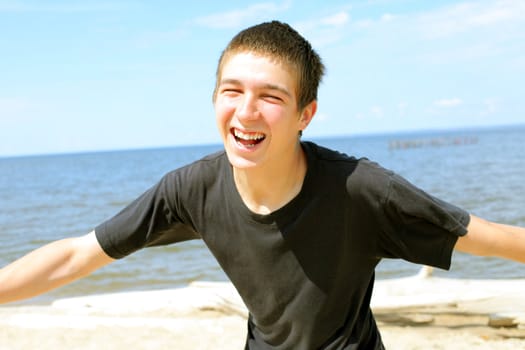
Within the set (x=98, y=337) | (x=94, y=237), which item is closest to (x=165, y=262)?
(x=98, y=337)

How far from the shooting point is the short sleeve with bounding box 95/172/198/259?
2.50 m

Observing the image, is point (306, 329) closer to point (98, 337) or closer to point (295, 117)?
point (295, 117)

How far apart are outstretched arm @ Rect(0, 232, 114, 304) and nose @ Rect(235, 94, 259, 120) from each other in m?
0.86

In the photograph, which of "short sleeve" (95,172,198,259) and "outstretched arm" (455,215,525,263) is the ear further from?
"outstretched arm" (455,215,525,263)

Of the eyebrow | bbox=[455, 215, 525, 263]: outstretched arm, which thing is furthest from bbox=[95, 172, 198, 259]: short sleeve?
bbox=[455, 215, 525, 263]: outstretched arm

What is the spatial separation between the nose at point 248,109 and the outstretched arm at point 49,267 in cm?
86

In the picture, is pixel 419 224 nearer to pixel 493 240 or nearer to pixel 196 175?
pixel 493 240

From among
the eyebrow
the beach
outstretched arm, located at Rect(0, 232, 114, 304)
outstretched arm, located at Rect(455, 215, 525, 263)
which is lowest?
the beach

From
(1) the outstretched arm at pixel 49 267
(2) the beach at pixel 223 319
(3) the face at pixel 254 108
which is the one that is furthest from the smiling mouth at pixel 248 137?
(2) the beach at pixel 223 319

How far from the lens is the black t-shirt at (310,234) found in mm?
2332

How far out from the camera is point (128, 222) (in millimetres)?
2520

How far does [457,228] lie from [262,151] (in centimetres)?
80

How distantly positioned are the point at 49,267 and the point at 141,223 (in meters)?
0.40

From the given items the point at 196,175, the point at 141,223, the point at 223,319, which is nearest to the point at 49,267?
the point at 141,223
